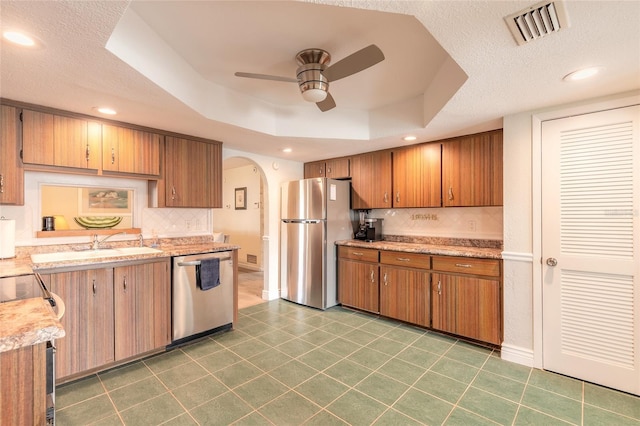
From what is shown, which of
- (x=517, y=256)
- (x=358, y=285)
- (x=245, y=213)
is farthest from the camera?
(x=245, y=213)

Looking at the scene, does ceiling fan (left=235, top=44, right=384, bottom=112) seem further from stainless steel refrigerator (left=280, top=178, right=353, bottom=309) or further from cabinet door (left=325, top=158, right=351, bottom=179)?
cabinet door (left=325, top=158, right=351, bottom=179)

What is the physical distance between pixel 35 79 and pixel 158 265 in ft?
5.29

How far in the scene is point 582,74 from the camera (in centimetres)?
185

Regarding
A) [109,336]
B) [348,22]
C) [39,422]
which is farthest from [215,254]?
[348,22]

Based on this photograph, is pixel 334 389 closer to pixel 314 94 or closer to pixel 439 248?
pixel 439 248

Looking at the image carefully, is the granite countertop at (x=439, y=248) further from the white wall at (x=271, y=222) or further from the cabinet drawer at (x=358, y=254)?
the white wall at (x=271, y=222)

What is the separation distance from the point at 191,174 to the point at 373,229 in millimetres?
2449

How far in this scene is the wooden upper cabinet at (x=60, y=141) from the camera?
7.66ft

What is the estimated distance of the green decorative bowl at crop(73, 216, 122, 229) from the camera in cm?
282

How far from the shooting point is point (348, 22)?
183 centimetres

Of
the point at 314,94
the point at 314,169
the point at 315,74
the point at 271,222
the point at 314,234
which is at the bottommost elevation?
the point at 314,234

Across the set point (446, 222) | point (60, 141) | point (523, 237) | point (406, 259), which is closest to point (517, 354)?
point (523, 237)

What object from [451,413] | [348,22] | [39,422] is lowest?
[451,413]

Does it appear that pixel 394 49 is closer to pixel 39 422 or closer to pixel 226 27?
pixel 226 27
